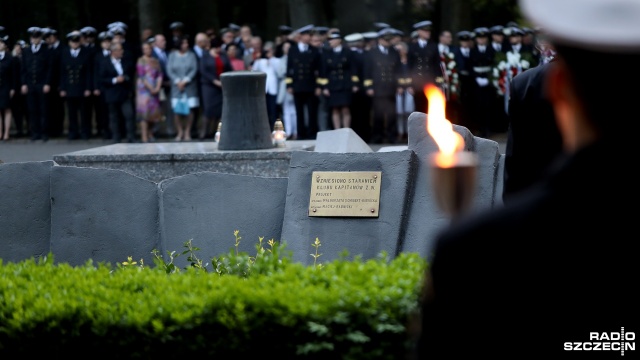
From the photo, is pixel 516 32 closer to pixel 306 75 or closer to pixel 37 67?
pixel 306 75

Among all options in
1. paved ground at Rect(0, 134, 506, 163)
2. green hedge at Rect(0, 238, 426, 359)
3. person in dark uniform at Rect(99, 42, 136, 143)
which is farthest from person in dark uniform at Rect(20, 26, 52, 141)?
green hedge at Rect(0, 238, 426, 359)

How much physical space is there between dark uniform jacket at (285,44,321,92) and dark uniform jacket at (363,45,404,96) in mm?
885

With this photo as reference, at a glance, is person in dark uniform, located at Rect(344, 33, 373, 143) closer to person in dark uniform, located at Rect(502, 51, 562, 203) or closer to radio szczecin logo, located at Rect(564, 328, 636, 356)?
person in dark uniform, located at Rect(502, 51, 562, 203)

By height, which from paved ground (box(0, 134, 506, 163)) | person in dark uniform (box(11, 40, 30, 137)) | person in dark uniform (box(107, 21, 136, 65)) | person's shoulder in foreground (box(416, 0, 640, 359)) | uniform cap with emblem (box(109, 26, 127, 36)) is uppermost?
person's shoulder in foreground (box(416, 0, 640, 359))

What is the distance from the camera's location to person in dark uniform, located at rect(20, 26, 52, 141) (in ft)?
72.6

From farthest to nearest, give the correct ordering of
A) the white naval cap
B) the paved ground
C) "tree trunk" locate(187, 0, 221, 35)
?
1. "tree trunk" locate(187, 0, 221, 35)
2. the paved ground
3. the white naval cap

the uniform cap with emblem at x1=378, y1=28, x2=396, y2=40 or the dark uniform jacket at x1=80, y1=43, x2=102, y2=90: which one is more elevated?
the uniform cap with emblem at x1=378, y1=28, x2=396, y2=40

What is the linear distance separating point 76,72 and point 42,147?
1.62 metres

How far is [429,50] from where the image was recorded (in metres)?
19.9

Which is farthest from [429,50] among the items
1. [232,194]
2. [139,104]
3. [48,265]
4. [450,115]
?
[48,265]

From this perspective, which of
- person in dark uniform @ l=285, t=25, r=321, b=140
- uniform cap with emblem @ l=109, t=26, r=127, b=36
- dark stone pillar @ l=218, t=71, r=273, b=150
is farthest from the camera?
uniform cap with emblem @ l=109, t=26, r=127, b=36

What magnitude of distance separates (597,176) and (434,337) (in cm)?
36

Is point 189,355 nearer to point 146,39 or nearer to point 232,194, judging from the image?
point 232,194

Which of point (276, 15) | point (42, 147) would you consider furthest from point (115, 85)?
point (276, 15)
